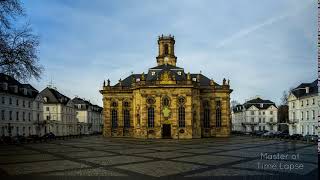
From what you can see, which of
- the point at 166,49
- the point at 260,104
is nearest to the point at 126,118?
the point at 166,49

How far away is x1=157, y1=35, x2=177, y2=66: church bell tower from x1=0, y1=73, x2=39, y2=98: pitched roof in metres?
31.2

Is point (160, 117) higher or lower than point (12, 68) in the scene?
lower

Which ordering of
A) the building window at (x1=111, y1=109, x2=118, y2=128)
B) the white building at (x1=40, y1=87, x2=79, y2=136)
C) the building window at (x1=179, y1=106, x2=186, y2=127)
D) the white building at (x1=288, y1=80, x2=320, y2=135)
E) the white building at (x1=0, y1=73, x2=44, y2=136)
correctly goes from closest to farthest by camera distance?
the white building at (x1=0, y1=73, x2=44, y2=136)
the white building at (x1=288, y1=80, x2=320, y2=135)
the building window at (x1=179, y1=106, x2=186, y2=127)
the building window at (x1=111, y1=109, x2=118, y2=128)
the white building at (x1=40, y1=87, x2=79, y2=136)

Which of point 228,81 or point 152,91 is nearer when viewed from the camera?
point 152,91

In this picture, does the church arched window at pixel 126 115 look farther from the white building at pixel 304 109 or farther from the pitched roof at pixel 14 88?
the white building at pixel 304 109

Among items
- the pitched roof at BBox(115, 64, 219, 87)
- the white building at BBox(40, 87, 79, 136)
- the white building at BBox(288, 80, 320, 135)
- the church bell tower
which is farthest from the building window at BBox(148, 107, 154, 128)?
the white building at BBox(40, 87, 79, 136)

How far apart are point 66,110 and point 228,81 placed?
4808 cm

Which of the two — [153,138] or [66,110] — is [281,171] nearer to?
[153,138]

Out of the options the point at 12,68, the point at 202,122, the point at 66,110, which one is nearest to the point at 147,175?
the point at 12,68

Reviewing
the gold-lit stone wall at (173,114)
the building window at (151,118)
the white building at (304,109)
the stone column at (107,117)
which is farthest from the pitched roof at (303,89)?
the stone column at (107,117)

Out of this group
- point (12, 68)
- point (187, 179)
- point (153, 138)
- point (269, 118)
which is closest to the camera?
point (187, 179)

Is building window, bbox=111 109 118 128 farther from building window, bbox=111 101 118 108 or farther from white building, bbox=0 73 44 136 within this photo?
white building, bbox=0 73 44 136

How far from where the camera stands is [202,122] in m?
75.6

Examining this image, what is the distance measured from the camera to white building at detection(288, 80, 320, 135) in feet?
224
